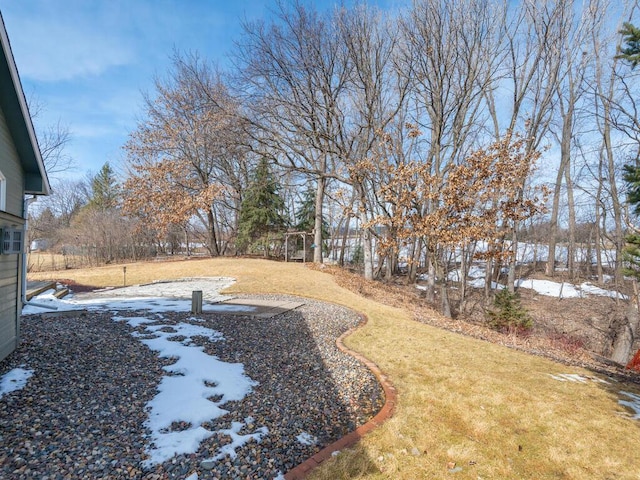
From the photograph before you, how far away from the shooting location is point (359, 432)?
326 cm

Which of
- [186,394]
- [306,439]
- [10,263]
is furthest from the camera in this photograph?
[10,263]

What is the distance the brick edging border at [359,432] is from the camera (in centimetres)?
267

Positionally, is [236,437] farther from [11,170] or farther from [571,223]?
[571,223]

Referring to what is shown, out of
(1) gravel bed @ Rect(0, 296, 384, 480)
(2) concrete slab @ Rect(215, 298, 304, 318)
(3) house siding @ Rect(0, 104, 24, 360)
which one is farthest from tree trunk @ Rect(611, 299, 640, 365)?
(3) house siding @ Rect(0, 104, 24, 360)

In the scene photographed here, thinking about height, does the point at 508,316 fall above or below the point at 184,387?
below

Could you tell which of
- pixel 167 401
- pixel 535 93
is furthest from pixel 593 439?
pixel 535 93

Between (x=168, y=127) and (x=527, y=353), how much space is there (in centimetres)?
2088

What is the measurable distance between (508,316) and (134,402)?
9.49m

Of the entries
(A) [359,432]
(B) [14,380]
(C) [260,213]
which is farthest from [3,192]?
(C) [260,213]

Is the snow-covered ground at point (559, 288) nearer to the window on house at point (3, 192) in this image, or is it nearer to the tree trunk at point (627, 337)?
the tree trunk at point (627, 337)

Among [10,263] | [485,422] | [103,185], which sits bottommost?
[485,422]

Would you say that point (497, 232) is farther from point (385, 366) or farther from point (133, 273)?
point (133, 273)

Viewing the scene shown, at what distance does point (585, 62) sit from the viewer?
1273 cm

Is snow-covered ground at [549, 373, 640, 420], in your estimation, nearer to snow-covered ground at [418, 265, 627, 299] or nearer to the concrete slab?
the concrete slab
